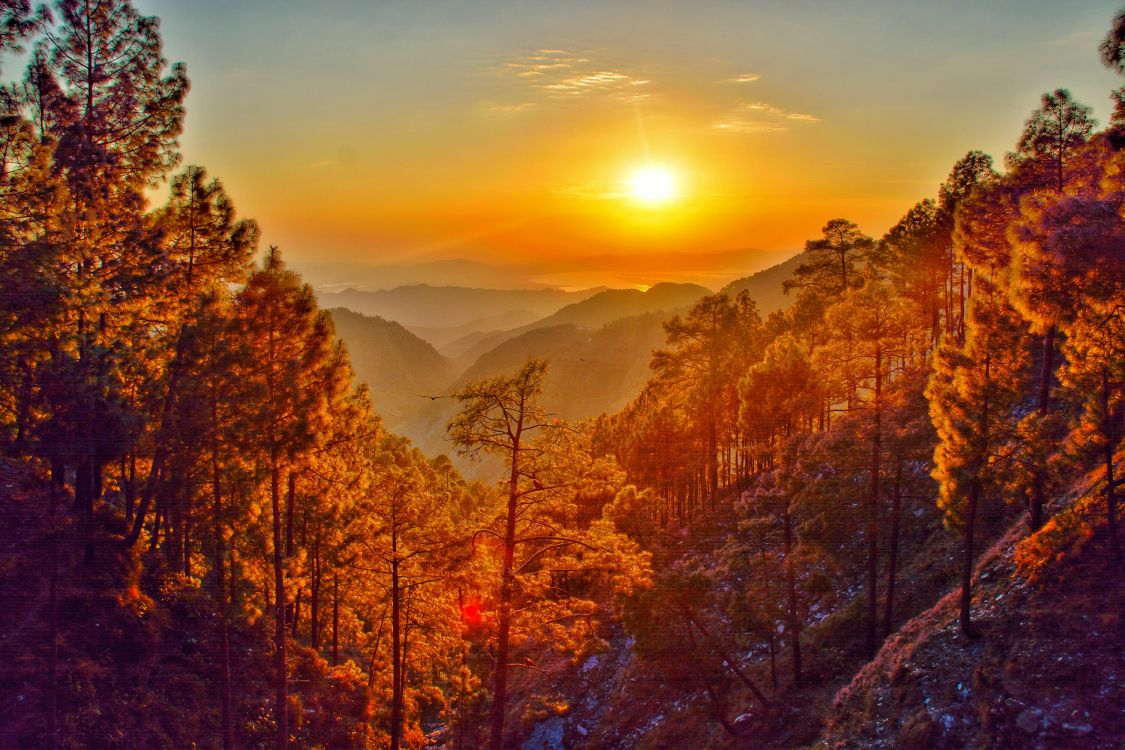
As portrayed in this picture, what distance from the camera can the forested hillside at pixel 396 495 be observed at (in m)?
13.5

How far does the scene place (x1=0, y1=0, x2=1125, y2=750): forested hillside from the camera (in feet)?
44.2

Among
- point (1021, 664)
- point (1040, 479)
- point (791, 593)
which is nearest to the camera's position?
point (1021, 664)

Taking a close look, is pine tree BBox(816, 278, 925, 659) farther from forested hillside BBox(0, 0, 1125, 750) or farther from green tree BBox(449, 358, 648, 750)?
green tree BBox(449, 358, 648, 750)

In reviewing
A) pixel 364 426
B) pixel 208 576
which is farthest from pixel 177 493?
pixel 208 576

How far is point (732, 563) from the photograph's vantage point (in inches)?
1154

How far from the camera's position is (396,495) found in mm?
18578

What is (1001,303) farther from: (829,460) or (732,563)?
(732,563)

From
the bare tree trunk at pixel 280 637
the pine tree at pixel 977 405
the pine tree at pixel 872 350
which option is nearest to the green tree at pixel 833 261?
the pine tree at pixel 872 350

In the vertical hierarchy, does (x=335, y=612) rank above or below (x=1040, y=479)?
below

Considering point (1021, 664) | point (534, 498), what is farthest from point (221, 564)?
point (1021, 664)

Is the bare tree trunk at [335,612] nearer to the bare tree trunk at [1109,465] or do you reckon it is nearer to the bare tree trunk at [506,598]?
the bare tree trunk at [506,598]

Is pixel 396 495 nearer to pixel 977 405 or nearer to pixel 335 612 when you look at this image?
pixel 335 612

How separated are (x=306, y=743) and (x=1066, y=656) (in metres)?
21.8

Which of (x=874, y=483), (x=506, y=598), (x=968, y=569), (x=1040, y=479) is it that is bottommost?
(x=506, y=598)
